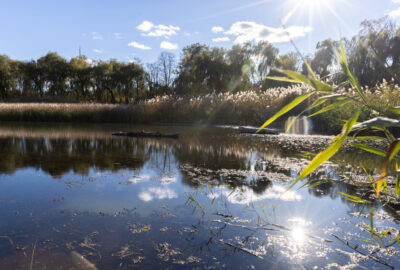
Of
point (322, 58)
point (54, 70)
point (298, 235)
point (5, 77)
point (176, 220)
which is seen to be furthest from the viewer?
point (54, 70)

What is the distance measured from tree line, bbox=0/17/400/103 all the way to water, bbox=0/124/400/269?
66.7 feet

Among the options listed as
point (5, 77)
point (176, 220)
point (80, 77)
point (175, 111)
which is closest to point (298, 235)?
point (176, 220)

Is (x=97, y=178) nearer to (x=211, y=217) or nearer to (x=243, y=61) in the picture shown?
(x=211, y=217)

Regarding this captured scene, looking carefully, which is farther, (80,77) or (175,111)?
(80,77)

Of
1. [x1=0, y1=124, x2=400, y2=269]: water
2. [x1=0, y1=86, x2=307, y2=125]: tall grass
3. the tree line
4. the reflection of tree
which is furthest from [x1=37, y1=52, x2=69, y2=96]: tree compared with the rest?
[x1=0, y1=124, x2=400, y2=269]: water

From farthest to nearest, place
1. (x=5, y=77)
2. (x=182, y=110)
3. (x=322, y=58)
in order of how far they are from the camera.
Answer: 1. (x=5, y=77)
2. (x=322, y=58)
3. (x=182, y=110)

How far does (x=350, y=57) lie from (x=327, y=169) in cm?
2429

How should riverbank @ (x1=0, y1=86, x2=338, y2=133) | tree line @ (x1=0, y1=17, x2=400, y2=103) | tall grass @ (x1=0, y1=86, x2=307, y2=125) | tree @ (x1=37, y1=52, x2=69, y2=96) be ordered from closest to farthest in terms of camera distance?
riverbank @ (x1=0, y1=86, x2=338, y2=133) → tall grass @ (x1=0, y1=86, x2=307, y2=125) → tree line @ (x1=0, y1=17, x2=400, y2=103) → tree @ (x1=37, y1=52, x2=69, y2=96)

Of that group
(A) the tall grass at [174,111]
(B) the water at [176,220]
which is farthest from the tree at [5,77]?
(B) the water at [176,220]

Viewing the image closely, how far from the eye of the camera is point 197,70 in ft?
105

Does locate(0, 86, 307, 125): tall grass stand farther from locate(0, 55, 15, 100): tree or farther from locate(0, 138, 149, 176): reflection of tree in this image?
locate(0, 55, 15, 100): tree

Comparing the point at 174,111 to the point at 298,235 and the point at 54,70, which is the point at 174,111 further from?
the point at 54,70

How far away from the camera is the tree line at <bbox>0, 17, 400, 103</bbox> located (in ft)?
77.6

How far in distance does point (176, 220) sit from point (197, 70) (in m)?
30.8
